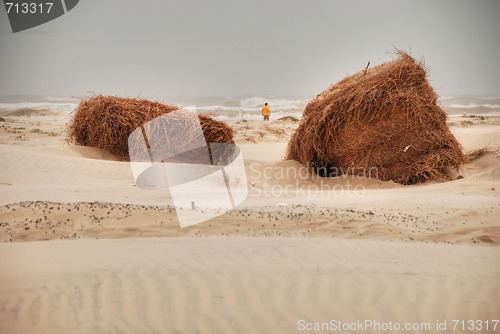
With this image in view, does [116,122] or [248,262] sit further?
[116,122]

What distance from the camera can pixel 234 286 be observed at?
3365mm

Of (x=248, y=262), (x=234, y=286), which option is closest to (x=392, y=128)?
(x=248, y=262)

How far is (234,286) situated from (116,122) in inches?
329

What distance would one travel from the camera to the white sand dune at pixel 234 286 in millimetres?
2902

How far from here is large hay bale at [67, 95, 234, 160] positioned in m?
10.7

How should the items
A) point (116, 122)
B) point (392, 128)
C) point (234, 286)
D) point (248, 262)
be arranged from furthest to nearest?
point (116, 122) → point (392, 128) → point (248, 262) → point (234, 286)

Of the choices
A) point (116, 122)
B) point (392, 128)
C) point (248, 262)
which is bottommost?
point (248, 262)

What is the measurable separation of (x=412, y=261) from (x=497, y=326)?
42.6 inches

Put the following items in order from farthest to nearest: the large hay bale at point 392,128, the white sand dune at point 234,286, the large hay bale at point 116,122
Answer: the large hay bale at point 116,122 < the large hay bale at point 392,128 < the white sand dune at point 234,286

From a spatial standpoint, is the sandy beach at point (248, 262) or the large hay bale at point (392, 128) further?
the large hay bale at point (392, 128)

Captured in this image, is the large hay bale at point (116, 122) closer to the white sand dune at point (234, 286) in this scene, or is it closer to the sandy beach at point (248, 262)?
the sandy beach at point (248, 262)

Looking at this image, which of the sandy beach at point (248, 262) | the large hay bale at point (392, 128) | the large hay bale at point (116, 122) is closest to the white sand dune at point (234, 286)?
the sandy beach at point (248, 262)

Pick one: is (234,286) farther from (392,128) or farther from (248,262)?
(392,128)

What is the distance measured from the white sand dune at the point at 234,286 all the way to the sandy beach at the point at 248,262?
0.5 inches
